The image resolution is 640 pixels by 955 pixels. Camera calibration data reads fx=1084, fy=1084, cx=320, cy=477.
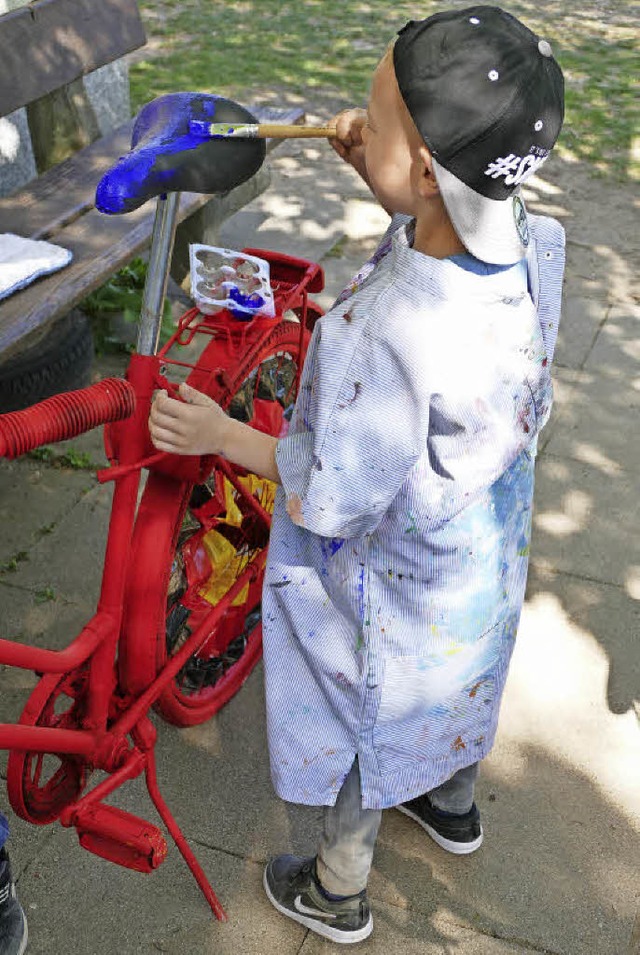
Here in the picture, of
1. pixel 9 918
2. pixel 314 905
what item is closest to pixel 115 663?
pixel 9 918

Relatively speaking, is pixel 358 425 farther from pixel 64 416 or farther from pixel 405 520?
pixel 64 416

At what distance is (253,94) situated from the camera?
6.32 meters

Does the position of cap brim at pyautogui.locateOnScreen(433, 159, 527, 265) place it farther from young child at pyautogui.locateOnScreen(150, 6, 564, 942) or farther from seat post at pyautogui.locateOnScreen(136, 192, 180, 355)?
seat post at pyautogui.locateOnScreen(136, 192, 180, 355)

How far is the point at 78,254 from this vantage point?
2.99 metres

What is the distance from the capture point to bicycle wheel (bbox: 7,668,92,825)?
1.90 meters

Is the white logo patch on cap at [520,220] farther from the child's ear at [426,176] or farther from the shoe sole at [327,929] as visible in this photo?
the shoe sole at [327,929]

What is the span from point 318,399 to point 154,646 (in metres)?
0.76

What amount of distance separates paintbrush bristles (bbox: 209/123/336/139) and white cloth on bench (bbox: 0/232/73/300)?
1.17 meters

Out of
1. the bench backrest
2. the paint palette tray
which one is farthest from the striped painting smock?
the bench backrest

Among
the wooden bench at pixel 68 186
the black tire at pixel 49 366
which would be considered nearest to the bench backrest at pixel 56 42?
the wooden bench at pixel 68 186

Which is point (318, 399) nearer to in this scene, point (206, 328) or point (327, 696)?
point (327, 696)

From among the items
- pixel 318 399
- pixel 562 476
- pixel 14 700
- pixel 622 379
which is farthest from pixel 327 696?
pixel 622 379

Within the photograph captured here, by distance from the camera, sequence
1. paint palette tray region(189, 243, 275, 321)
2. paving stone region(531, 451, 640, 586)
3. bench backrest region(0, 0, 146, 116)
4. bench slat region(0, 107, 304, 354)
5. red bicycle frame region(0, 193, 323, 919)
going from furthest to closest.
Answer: bench backrest region(0, 0, 146, 116) → paving stone region(531, 451, 640, 586) → bench slat region(0, 107, 304, 354) → paint palette tray region(189, 243, 275, 321) → red bicycle frame region(0, 193, 323, 919)

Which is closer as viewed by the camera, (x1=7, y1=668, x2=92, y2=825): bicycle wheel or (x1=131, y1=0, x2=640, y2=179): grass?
(x1=7, y1=668, x2=92, y2=825): bicycle wheel
